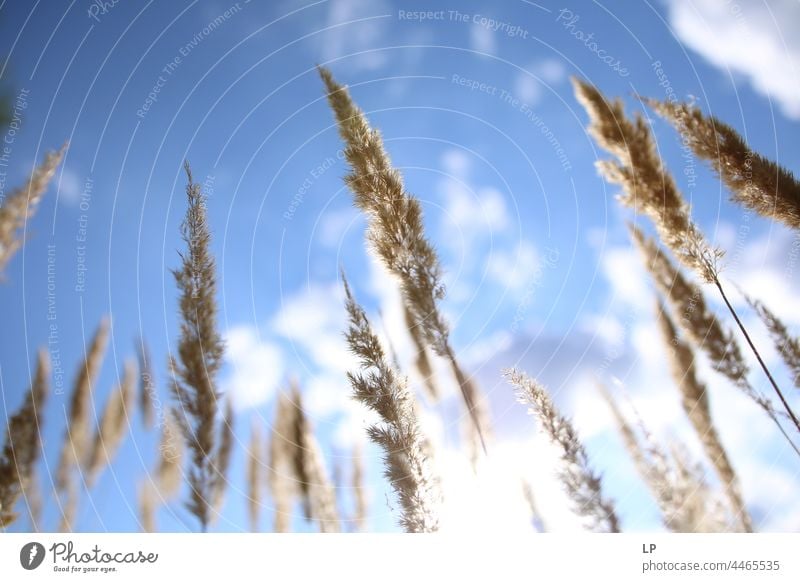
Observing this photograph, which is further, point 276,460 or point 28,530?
point 276,460

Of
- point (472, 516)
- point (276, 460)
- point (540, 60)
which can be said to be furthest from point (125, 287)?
point (540, 60)

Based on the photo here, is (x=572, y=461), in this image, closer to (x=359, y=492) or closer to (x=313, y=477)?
(x=313, y=477)

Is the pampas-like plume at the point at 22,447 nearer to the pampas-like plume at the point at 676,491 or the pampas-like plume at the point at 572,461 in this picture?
the pampas-like plume at the point at 572,461

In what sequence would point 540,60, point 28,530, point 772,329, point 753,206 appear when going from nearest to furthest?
1. point 28,530
2. point 753,206
3. point 772,329
4. point 540,60

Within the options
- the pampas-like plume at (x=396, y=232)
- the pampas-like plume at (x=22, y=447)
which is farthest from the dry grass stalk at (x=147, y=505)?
the pampas-like plume at (x=396, y=232)

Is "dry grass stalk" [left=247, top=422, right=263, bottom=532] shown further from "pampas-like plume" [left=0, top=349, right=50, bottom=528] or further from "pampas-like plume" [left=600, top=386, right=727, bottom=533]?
"pampas-like plume" [left=600, top=386, right=727, bottom=533]

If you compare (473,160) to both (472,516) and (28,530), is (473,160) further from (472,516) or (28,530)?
(28,530)

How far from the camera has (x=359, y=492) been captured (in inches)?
142

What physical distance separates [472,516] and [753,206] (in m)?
2.51

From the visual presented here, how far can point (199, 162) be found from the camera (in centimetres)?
304

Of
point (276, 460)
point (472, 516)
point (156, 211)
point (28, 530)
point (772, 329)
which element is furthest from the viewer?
point (276, 460)

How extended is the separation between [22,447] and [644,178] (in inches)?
158

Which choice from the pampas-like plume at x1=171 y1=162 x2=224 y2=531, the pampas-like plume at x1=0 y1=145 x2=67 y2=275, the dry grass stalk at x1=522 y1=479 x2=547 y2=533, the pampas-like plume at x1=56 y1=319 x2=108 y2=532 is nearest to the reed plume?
the dry grass stalk at x1=522 y1=479 x2=547 y2=533

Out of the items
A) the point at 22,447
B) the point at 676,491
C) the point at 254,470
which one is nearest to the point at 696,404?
the point at 676,491
